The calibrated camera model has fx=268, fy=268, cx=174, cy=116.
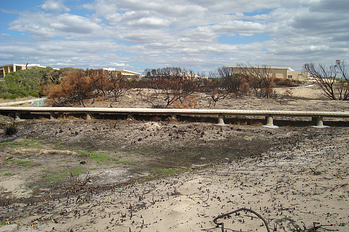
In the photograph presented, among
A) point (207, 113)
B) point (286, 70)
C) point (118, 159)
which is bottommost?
point (118, 159)

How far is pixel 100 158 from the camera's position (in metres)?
7.38

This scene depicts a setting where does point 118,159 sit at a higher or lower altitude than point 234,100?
lower

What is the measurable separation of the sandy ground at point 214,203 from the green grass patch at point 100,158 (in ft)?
6.85

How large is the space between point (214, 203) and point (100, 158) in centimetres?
421

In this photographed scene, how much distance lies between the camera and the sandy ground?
3.51m

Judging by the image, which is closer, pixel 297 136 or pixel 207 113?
pixel 297 136

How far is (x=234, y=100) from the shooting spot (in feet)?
63.2

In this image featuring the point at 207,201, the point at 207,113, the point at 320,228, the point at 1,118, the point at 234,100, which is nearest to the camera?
the point at 320,228

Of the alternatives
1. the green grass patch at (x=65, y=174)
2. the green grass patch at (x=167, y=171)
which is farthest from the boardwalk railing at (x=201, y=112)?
the green grass patch at (x=65, y=174)

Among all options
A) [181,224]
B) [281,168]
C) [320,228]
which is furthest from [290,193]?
[181,224]

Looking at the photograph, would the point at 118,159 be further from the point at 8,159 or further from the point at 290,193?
the point at 290,193

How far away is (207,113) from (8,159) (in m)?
7.40

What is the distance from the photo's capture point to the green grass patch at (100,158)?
23.3ft

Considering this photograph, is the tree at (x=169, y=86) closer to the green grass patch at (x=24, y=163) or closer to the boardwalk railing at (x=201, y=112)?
the boardwalk railing at (x=201, y=112)
